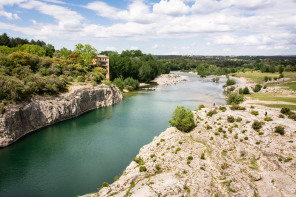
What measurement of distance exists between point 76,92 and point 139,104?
2188 centimetres

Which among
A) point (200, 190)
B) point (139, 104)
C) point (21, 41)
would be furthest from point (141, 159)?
point (21, 41)

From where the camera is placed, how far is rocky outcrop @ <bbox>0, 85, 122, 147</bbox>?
1444 inches

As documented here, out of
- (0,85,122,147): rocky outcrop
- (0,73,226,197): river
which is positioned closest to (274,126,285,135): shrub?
(0,73,226,197): river

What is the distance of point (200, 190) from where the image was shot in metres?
21.9

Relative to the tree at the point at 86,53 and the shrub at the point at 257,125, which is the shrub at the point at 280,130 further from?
the tree at the point at 86,53

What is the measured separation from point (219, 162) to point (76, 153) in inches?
960

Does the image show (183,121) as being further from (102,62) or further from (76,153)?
(102,62)

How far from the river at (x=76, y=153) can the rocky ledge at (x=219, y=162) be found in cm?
536

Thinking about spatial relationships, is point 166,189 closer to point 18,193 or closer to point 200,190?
point 200,190

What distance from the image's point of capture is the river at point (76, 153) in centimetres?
2578

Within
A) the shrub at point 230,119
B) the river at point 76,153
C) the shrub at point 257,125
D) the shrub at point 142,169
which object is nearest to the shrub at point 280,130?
the shrub at point 257,125

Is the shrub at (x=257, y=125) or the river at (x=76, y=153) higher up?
A: the shrub at (x=257, y=125)

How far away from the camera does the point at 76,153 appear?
34.3 meters

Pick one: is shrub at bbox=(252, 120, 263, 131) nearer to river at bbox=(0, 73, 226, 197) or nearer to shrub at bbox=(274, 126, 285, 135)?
shrub at bbox=(274, 126, 285, 135)
